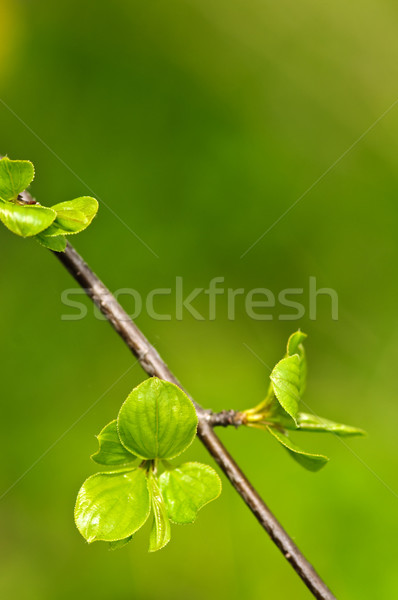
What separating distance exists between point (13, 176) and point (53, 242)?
0.06 meters

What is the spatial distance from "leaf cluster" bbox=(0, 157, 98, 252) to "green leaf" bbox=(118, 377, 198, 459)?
0.48 ft

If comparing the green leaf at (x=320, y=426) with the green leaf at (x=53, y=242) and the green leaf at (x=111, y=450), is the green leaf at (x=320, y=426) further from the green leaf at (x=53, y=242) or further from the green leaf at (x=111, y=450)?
the green leaf at (x=53, y=242)

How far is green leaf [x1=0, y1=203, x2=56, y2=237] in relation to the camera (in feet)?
1.23

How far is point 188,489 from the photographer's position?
0.44 m

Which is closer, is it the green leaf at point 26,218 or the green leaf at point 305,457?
the green leaf at point 26,218

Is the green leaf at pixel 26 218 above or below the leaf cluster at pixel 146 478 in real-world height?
above

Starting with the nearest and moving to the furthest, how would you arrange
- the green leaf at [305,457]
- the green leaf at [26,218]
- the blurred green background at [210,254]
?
the green leaf at [26,218]
the green leaf at [305,457]
the blurred green background at [210,254]

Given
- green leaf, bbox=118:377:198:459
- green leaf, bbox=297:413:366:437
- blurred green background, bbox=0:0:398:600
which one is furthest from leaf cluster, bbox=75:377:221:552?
blurred green background, bbox=0:0:398:600

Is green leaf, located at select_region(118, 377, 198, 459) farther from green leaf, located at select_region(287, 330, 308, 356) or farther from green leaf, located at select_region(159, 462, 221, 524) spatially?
green leaf, located at select_region(287, 330, 308, 356)

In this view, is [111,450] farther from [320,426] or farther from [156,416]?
[320,426]

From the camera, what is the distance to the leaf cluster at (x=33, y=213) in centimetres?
38

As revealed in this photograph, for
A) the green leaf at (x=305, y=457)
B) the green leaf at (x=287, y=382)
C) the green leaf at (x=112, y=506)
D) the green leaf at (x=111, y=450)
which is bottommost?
the green leaf at (x=112, y=506)

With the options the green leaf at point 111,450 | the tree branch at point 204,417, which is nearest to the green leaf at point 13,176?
the tree branch at point 204,417

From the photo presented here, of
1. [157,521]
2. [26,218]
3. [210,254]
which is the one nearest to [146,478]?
[157,521]
